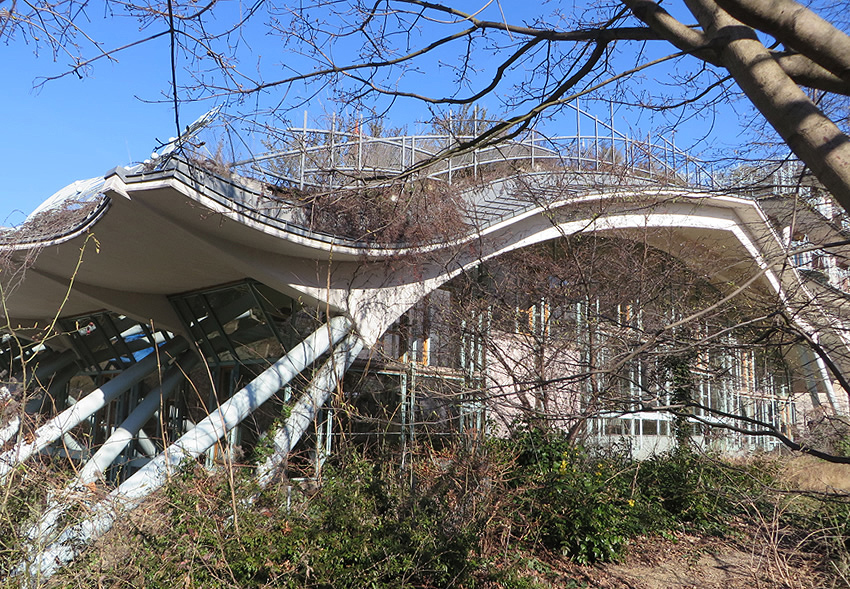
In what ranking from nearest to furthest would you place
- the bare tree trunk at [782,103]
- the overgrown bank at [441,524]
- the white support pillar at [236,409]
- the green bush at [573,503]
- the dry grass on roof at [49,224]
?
the bare tree trunk at [782,103] → the overgrown bank at [441,524] → the green bush at [573,503] → the white support pillar at [236,409] → the dry grass on roof at [49,224]

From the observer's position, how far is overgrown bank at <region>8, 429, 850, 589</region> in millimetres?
5742

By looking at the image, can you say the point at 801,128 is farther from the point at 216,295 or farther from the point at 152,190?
the point at 216,295

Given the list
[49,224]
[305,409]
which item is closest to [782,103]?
[305,409]

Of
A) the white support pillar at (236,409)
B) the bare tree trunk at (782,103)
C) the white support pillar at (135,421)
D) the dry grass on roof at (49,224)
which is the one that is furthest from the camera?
the white support pillar at (135,421)

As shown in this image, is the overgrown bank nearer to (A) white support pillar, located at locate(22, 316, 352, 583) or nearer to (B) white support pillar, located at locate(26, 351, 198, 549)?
(A) white support pillar, located at locate(22, 316, 352, 583)

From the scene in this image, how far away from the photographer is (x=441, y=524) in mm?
7426

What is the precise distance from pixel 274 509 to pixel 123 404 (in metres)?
10.8

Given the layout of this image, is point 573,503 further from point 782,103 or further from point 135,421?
point 135,421

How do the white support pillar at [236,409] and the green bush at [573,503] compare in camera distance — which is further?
the white support pillar at [236,409]

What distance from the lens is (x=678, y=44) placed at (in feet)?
10.2

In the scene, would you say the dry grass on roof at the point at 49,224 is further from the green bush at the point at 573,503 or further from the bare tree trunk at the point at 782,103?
the bare tree trunk at the point at 782,103

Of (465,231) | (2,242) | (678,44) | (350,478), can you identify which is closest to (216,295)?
(2,242)

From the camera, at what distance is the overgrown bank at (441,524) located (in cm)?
574

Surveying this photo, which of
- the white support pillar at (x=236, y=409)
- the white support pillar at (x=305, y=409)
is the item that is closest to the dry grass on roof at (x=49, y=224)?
the white support pillar at (x=236, y=409)
